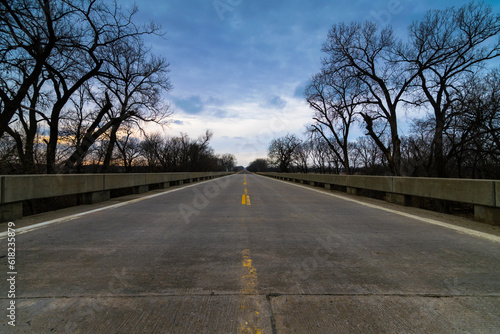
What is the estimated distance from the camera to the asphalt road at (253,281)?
7.60 feet

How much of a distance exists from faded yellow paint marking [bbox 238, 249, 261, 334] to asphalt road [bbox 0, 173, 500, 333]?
1cm

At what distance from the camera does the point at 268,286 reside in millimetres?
2969

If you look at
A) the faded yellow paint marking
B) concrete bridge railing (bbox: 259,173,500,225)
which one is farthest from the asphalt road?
concrete bridge railing (bbox: 259,173,500,225)

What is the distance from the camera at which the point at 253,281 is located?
308 centimetres

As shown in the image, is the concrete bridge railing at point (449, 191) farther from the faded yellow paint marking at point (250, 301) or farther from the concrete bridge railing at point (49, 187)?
the concrete bridge railing at point (49, 187)

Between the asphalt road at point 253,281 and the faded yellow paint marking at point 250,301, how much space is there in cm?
1

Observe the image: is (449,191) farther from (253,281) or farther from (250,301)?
(250,301)

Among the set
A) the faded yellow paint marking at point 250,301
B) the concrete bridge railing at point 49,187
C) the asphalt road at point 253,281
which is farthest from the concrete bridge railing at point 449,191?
the concrete bridge railing at point 49,187

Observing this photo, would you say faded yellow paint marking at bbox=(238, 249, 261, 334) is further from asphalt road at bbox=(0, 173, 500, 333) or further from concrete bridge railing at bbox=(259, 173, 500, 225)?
concrete bridge railing at bbox=(259, 173, 500, 225)

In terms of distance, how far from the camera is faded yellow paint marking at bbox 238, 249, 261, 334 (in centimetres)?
223

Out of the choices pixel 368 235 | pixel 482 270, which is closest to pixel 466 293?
pixel 482 270

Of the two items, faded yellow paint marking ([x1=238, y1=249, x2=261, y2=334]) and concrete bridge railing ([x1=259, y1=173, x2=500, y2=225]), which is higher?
concrete bridge railing ([x1=259, y1=173, x2=500, y2=225])

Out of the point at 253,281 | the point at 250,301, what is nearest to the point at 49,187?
the point at 253,281

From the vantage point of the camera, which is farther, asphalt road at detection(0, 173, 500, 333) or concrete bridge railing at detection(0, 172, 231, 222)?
concrete bridge railing at detection(0, 172, 231, 222)
